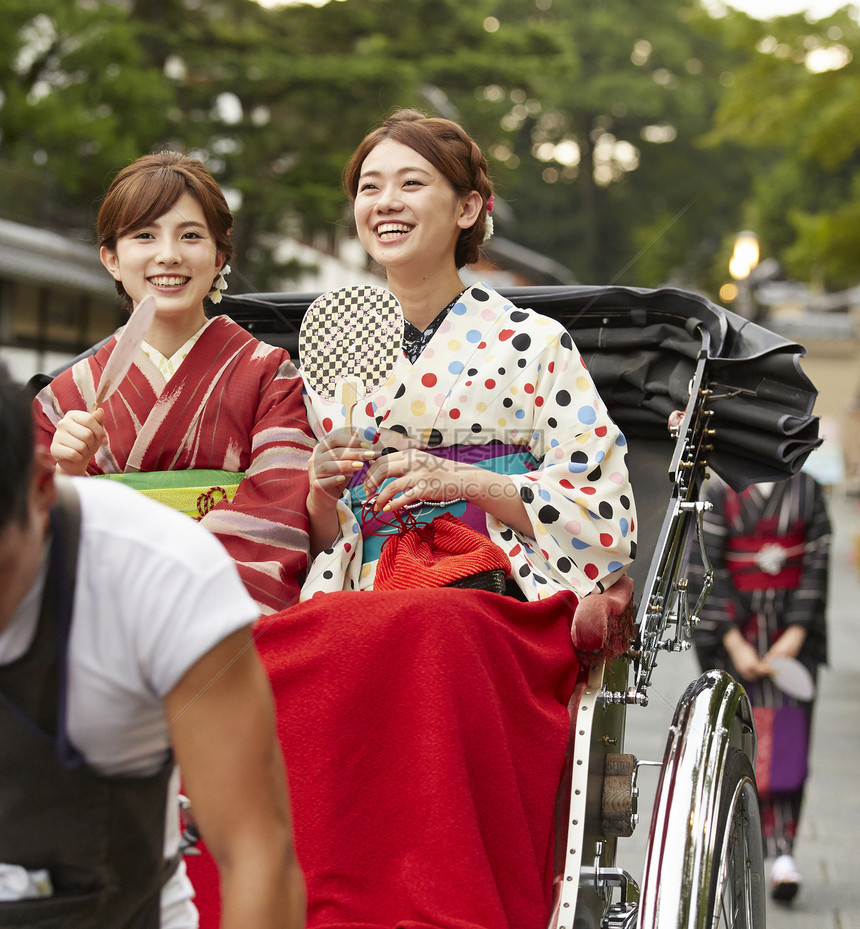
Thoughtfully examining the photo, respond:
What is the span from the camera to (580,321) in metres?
3.35

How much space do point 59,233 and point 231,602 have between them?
10491mm

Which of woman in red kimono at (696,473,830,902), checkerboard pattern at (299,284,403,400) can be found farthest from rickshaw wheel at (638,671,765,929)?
woman in red kimono at (696,473,830,902)

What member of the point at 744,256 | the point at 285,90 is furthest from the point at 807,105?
the point at 285,90

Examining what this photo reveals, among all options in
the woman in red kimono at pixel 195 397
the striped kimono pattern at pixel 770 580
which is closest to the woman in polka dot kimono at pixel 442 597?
the woman in red kimono at pixel 195 397

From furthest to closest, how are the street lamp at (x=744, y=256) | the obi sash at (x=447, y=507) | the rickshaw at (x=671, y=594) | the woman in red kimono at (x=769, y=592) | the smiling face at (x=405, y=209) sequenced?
1. the street lamp at (x=744, y=256)
2. the woman in red kimono at (x=769, y=592)
3. the smiling face at (x=405, y=209)
4. the obi sash at (x=447, y=507)
5. the rickshaw at (x=671, y=594)

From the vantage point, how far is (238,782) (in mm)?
1233

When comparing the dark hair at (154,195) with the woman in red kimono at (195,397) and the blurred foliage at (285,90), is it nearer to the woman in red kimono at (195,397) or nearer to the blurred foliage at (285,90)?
the woman in red kimono at (195,397)

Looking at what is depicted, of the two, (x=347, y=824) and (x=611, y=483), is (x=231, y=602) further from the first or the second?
(x=611, y=483)

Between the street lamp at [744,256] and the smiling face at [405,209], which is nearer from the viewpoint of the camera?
the smiling face at [405,209]

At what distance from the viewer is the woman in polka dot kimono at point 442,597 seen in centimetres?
191

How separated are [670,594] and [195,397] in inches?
49.1

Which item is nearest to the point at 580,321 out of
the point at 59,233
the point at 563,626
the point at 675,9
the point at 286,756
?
the point at 563,626

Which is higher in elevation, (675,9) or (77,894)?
(675,9)

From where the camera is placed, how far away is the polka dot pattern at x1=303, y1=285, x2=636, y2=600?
96.9 inches
